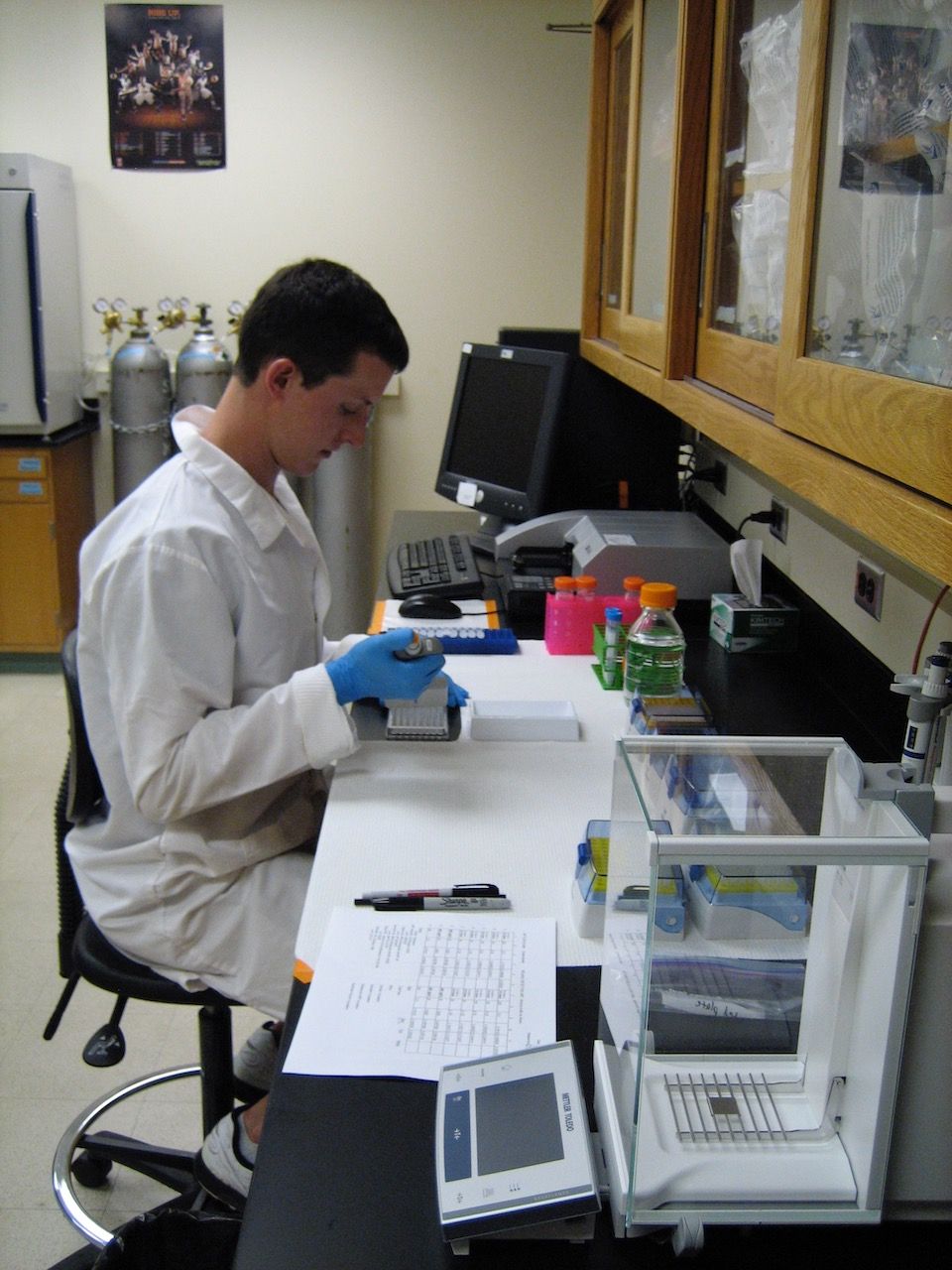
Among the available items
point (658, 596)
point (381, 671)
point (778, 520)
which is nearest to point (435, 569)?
point (778, 520)

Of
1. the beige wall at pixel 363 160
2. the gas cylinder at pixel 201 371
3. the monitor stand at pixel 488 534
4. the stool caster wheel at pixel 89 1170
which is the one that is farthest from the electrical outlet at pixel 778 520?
the gas cylinder at pixel 201 371

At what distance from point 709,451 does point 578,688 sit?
45.6 inches

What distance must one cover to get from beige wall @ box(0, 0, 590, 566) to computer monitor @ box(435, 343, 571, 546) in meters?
1.29

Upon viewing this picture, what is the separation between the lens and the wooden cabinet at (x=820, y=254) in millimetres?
922

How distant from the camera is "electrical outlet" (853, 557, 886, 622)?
5.43ft

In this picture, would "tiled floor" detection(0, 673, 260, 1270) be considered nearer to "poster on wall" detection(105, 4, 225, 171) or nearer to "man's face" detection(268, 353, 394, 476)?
"man's face" detection(268, 353, 394, 476)

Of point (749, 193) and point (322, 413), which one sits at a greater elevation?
point (749, 193)

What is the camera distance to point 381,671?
5.03 ft

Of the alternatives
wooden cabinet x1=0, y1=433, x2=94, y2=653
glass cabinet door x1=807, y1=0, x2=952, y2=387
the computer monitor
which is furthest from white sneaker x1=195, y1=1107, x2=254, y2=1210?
wooden cabinet x1=0, y1=433, x2=94, y2=653

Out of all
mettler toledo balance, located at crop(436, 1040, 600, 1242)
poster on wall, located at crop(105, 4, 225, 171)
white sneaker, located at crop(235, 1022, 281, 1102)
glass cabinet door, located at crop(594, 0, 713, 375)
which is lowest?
white sneaker, located at crop(235, 1022, 281, 1102)

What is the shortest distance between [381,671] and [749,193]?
2.59 feet

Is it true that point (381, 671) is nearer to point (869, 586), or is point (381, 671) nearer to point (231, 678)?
point (231, 678)

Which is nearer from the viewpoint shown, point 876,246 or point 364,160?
point 876,246

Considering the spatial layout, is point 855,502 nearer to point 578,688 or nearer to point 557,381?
point 578,688
